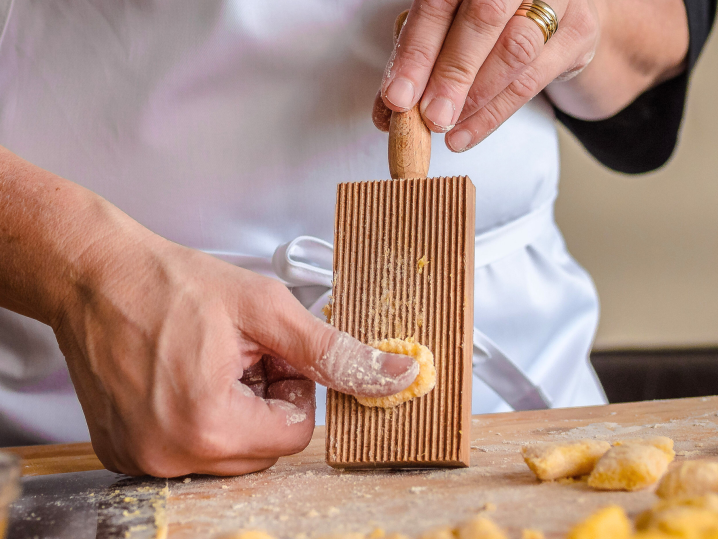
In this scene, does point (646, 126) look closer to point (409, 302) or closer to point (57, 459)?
point (409, 302)

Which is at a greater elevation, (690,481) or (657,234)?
(657,234)

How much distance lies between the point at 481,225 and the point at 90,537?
856mm

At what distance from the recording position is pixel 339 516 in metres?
0.55

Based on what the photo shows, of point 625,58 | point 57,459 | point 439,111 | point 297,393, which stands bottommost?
point 57,459

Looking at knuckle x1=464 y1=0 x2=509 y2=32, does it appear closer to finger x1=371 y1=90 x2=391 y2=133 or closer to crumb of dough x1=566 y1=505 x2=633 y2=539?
finger x1=371 y1=90 x2=391 y2=133

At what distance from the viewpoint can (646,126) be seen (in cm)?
133

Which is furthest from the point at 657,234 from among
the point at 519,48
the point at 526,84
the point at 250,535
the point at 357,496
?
the point at 250,535

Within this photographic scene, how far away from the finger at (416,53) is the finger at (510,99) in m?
0.15

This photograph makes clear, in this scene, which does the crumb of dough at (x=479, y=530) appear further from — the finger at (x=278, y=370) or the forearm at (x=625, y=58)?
the forearm at (x=625, y=58)

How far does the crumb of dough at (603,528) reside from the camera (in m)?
0.44

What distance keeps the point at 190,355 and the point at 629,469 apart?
441 millimetres

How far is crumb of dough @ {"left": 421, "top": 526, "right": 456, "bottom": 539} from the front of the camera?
0.46 m

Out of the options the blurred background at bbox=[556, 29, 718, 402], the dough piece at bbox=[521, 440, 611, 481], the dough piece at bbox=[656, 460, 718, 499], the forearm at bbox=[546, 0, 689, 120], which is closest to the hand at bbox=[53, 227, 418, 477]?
the dough piece at bbox=[521, 440, 611, 481]

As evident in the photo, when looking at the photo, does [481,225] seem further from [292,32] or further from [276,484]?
[276,484]
